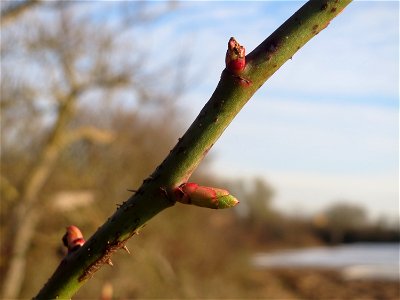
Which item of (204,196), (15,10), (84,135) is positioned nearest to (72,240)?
(204,196)

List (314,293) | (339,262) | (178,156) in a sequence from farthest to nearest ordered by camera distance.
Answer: (339,262)
(314,293)
(178,156)

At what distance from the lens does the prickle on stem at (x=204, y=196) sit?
1.68 ft

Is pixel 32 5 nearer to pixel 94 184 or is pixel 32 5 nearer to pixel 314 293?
pixel 94 184

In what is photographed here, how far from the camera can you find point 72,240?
2.15 ft

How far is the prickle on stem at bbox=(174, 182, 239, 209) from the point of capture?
1.68ft

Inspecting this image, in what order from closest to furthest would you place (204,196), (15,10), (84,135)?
(204,196) → (15,10) → (84,135)

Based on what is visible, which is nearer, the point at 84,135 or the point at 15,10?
the point at 15,10

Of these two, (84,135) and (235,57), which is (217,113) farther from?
(84,135)

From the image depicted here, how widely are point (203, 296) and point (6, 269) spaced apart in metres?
4.59

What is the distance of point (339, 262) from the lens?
712 inches

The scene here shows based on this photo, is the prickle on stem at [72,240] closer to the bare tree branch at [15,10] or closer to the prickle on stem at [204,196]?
the prickle on stem at [204,196]

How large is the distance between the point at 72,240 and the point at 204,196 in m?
0.20

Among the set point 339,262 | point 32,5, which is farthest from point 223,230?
point 32,5

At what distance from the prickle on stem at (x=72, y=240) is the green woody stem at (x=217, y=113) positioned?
0.07 meters
